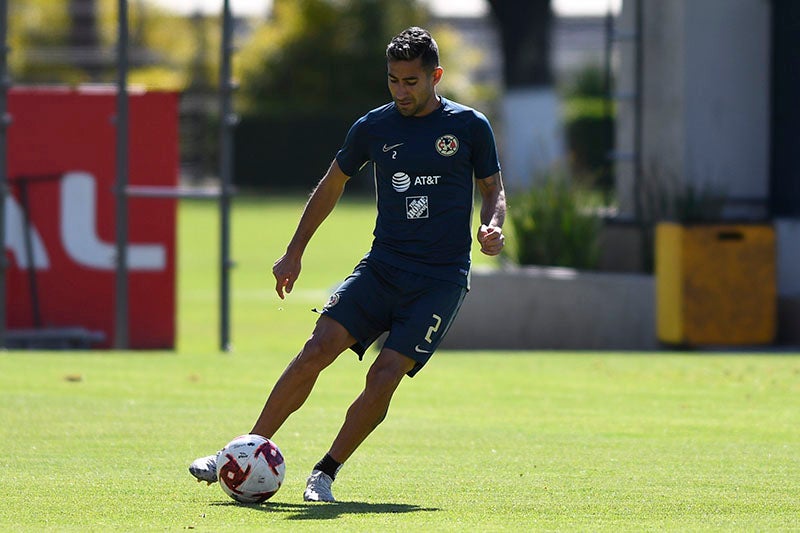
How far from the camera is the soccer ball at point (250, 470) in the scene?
6.63m

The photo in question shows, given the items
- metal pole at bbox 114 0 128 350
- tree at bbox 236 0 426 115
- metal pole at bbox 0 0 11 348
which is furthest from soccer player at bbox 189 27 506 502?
tree at bbox 236 0 426 115

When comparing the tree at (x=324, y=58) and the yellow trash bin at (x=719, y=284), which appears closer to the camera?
the yellow trash bin at (x=719, y=284)

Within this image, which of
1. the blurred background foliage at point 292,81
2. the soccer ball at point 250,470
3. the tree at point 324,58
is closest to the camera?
the soccer ball at point 250,470

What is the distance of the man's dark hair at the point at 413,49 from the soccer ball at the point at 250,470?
1.73 m

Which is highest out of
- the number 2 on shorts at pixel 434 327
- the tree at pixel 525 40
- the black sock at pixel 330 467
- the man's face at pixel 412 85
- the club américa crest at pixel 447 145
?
the tree at pixel 525 40

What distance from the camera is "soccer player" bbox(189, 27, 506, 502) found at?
6887 millimetres

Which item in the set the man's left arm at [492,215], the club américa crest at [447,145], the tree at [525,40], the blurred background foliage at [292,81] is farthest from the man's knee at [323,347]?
the blurred background foliage at [292,81]

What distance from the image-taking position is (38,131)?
1555 centimetres

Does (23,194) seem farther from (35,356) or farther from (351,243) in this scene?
(351,243)

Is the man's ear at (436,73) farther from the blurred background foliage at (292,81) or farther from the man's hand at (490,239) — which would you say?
the blurred background foliage at (292,81)

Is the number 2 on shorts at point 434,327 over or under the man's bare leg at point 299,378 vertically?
over

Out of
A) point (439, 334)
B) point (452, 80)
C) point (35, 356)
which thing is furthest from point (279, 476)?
point (452, 80)

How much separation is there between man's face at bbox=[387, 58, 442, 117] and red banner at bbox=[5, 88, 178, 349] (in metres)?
8.88

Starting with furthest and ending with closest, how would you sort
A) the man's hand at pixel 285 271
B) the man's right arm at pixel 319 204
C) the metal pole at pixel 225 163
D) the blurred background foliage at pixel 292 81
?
the blurred background foliage at pixel 292 81 < the metal pole at pixel 225 163 < the man's right arm at pixel 319 204 < the man's hand at pixel 285 271
